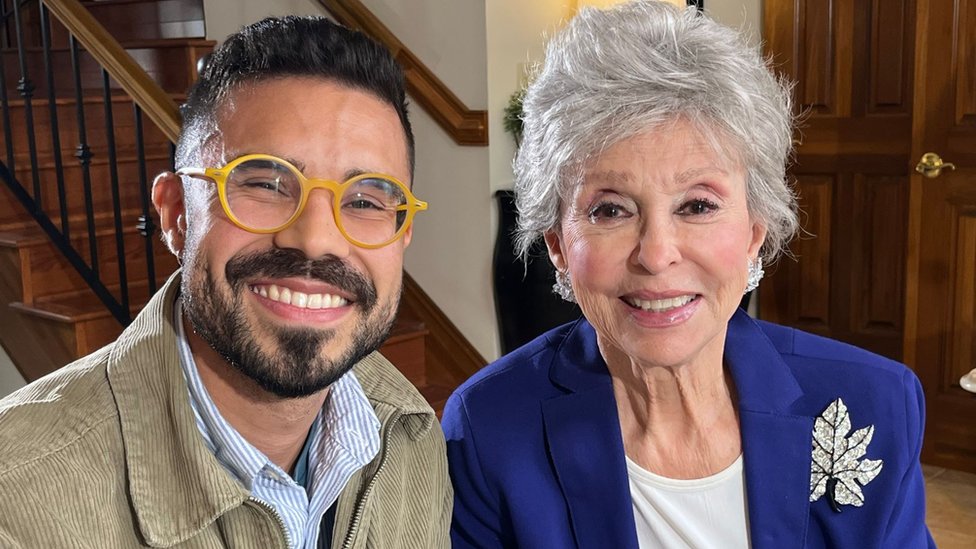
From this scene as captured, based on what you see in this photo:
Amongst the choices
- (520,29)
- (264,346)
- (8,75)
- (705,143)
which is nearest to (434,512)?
(264,346)

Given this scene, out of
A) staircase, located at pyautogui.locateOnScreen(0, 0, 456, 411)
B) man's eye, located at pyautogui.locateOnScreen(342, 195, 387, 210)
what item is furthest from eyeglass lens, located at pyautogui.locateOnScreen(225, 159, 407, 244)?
staircase, located at pyautogui.locateOnScreen(0, 0, 456, 411)

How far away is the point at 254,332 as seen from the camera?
4.12 feet

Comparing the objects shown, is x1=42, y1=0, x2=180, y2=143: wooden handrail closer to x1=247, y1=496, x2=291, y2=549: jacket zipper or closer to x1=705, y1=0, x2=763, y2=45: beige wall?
x1=247, y1=496, x2=291, y2=549: jacket zipper

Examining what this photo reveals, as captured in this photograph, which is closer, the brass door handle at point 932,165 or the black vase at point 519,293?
the brass door handle at point 932,165

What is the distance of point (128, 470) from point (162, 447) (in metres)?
0.05

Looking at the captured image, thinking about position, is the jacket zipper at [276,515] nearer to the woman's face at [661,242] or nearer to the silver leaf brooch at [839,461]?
the woman's face at [661,242]

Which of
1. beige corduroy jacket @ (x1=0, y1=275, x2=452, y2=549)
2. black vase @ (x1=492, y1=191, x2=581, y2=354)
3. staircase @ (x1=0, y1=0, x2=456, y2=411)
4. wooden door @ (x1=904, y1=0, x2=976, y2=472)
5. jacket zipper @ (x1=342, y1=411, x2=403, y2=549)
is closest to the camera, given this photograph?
beige corduroy jacket @ (x1=0, y1=275, x2=452, y2=549)

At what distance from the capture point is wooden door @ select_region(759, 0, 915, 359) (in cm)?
400

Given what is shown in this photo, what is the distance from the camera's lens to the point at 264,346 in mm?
1258

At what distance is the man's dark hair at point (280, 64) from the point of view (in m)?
1.32

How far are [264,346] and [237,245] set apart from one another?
12 centimetres

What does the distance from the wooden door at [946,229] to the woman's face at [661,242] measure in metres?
2.47

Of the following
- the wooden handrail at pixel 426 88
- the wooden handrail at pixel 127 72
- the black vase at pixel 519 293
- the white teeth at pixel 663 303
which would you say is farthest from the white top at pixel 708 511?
the wooden handrail at pixel 426 88

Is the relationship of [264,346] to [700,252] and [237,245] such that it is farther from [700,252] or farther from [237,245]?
[700,252]
